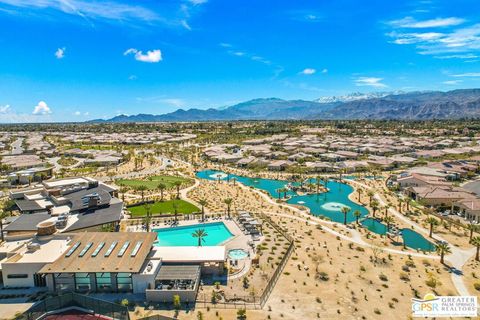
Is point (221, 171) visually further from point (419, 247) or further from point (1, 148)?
point (1, 148)

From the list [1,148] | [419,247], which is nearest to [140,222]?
[419,247]

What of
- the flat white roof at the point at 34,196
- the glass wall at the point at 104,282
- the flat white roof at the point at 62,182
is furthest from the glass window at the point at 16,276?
the flat white roof at the point at 62,182

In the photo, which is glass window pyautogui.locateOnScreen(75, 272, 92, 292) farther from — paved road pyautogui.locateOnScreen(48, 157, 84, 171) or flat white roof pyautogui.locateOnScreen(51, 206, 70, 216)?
paved road pyautogui.locateOnScreen(48, 157, 84, 171)

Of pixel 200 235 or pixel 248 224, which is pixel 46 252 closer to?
pixel 200 235

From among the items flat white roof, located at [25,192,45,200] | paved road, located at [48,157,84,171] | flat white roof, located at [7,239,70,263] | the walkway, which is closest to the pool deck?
flat white roof, located at [7,239,70,263]

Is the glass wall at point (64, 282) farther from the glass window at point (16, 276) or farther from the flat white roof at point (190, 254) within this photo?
the flat white roof at point (190, 254)
